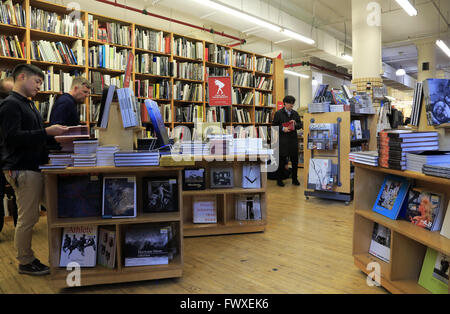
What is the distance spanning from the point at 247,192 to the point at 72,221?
1739 millimetres

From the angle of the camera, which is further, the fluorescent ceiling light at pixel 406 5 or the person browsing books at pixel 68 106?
the fluorescent ceiling light at pixel 406 5

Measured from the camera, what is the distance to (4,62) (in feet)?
13.8

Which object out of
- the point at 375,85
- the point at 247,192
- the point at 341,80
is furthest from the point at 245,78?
the point at 341,80

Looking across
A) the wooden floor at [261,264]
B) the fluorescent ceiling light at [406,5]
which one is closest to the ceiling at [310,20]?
the fluorescent ceiling light at [406,5]

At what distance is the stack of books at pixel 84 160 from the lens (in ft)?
7.03

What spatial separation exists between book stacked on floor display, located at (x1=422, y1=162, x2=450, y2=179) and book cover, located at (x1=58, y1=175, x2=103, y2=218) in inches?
83.9

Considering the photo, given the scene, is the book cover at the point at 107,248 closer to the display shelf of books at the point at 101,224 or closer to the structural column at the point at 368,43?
the display shelf of books at the point at 101,224

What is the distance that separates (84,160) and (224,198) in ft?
5.00

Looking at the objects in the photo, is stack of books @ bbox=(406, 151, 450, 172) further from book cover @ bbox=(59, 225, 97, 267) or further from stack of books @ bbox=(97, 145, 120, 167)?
book cover @ bbox=(59, 225, 97, 267)

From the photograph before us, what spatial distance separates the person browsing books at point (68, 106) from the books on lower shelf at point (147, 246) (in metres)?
1.31

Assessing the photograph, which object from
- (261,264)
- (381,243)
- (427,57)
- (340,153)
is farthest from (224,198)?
(427,57)

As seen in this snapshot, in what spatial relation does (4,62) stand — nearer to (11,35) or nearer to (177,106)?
(11,35)
